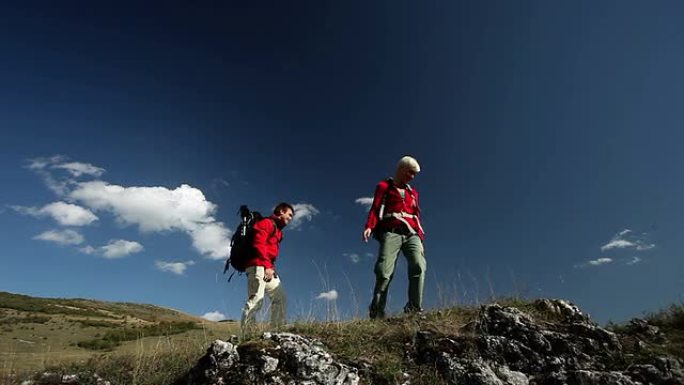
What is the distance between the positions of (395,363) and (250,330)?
2.02 meters

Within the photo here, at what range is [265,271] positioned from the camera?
7.12 m

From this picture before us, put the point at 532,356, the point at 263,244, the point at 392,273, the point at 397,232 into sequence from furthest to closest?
the point at 263,244 → the point at 397,232 → the point at 392,273 → the point at 532,356

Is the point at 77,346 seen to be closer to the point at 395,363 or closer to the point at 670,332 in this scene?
the point at 395,363

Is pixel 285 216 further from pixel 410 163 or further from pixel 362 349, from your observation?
pixel 362 349

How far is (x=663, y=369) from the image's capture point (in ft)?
15.5

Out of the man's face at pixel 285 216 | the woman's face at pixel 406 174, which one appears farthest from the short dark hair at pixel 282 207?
the woman's face at pixel 406 174

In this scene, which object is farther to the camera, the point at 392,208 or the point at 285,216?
the point at 285,216

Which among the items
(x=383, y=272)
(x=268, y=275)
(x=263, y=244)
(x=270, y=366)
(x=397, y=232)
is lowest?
(x=270, y=366)

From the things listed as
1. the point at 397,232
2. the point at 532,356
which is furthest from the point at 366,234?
the point at 532,356

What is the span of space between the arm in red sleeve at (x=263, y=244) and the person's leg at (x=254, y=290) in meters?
0.12

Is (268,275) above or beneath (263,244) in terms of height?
beneath

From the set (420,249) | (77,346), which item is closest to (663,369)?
(420,249)

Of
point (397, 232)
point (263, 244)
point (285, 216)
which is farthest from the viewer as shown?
point (285, 216)

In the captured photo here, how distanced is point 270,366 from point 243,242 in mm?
3098
